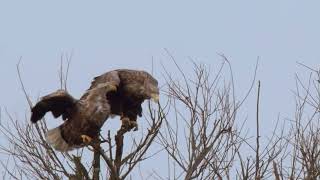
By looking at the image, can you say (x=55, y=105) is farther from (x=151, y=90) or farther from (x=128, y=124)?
(x=151, y=90)

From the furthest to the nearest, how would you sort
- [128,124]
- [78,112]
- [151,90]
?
[151,90]
[128,124]
[78,112]

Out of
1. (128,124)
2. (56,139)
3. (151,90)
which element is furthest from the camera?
(151,90)

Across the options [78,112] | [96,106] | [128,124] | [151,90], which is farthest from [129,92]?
[78,112]

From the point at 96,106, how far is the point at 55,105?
15.5 inches

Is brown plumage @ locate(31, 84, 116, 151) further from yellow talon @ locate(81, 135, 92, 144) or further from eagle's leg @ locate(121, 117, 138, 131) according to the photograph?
eagle's leg @ locate(121, 117, 138, 131)

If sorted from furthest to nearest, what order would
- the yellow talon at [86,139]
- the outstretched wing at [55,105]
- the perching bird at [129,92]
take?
1. the perching bird at [129,92]
2. the yellow talon at [86,139]
3. the outstretched wing at [55,105]

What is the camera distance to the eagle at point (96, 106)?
5008 mm

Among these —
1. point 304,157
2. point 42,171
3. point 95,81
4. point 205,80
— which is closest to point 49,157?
point 42,171

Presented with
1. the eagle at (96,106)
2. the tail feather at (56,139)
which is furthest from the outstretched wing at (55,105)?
the tail feather at (56,139)

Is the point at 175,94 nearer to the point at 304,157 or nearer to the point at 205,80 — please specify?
the point at 205,80

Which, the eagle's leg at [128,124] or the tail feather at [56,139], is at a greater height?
the eagle's leg at [128,124]

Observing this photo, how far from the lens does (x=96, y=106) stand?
5.05m

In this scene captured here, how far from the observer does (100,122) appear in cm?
502

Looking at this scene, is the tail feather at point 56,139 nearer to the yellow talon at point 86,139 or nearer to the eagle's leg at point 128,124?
the yellow talon at point 86,139
